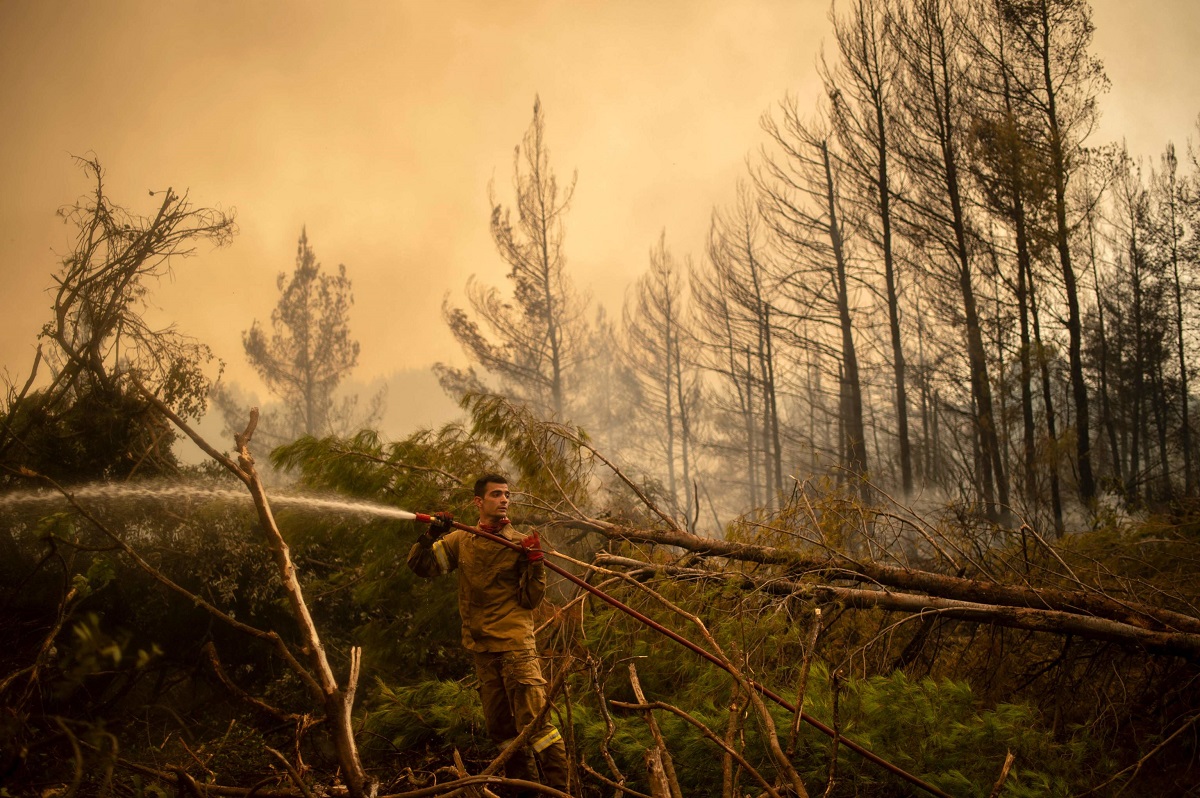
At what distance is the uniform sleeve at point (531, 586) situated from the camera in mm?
4164

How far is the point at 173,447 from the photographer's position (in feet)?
29.7

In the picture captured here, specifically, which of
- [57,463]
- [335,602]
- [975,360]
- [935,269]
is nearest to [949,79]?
[935,269]

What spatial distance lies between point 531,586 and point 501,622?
0.29 meters

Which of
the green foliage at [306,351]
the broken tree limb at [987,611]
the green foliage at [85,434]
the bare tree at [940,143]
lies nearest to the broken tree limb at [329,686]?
the broken tree limb at [987,611]

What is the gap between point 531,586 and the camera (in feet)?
13.7

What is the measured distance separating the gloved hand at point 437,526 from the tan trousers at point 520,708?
28.4 inches

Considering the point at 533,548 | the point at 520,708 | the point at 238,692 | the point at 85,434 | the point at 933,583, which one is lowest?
the point at 520,708

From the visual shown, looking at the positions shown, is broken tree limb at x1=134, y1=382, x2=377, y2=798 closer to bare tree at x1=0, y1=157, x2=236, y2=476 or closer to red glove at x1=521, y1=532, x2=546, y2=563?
red glove at x1=521, y1=532, x2=546, y2=563

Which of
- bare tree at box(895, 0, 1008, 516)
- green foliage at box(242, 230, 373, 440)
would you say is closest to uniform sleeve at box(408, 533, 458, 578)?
bare tree at box(895, 0, 1008, 516)

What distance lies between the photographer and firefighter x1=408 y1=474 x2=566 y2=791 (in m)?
4.13

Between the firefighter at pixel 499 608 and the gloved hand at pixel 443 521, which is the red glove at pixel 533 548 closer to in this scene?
the firefighter at pixel 499 608

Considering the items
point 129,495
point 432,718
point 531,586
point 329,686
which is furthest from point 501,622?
point 129,495

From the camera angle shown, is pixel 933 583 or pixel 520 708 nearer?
pixel 520 708

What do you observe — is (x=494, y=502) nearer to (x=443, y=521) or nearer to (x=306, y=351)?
(x=443, y=521)
